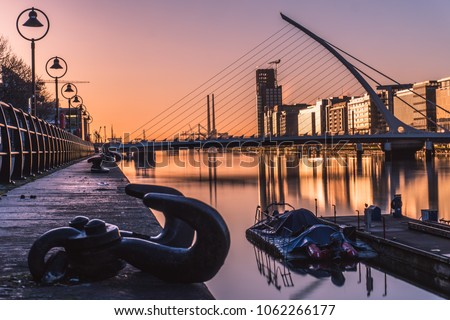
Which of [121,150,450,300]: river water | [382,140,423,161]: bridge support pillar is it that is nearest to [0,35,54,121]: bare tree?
[121,150,450,300]: river water

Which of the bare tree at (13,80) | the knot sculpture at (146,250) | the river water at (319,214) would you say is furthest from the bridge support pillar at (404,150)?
the knot sculpture at (146,250)

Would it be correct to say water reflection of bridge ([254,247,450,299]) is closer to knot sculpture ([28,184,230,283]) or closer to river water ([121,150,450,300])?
river water ([121,150,450,300])

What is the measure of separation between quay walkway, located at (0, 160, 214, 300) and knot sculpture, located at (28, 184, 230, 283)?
84 millimetres

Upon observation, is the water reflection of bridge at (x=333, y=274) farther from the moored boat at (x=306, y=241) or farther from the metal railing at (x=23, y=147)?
the metal railing at (x=23, y=147)

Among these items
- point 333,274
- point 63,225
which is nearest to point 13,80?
point 333,274

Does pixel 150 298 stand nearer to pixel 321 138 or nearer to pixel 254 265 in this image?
pixel 254 265

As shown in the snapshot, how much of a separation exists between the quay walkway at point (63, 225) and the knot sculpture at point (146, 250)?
0.08 m

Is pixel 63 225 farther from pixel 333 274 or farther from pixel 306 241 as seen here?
Result: pixel 306 241

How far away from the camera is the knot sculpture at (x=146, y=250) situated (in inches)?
171

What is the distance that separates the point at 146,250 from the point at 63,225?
3.75 meters

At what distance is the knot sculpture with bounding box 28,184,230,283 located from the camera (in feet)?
14.3

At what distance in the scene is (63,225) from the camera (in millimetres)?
8086
